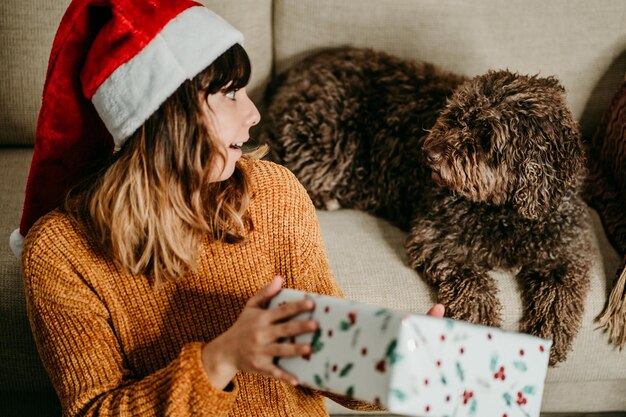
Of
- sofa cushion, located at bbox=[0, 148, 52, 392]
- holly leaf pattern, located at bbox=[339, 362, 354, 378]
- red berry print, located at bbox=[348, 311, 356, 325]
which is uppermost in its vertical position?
red berry print, located at bbox=[348, 311, 356, 325]

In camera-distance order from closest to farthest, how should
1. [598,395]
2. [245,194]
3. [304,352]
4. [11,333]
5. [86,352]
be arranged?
[304,352] → [86,352] → [245,194] → [11,333] → [598,395]

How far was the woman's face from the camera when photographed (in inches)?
→ 35.8

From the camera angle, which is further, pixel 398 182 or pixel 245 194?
pixel 398 182

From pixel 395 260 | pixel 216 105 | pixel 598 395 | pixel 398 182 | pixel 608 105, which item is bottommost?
pixel 598 395

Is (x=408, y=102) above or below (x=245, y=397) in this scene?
above

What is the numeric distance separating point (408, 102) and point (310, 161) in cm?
37

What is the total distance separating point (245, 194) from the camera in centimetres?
103

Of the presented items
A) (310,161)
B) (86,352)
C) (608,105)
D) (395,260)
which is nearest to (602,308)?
(395,260)

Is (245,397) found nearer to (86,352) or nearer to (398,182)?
(86,352)

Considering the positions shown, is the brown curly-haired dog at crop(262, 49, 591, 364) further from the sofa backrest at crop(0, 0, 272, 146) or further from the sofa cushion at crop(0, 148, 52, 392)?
the sofa cushion at crop(0, 148, 52, 392)

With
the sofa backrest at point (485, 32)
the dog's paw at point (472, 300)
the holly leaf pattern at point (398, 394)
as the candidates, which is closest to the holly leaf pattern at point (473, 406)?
the holly leaf pattern at point (398, 394)

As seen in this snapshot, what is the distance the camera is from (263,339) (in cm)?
74

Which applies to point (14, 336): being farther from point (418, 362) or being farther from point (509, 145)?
point (509, 145)

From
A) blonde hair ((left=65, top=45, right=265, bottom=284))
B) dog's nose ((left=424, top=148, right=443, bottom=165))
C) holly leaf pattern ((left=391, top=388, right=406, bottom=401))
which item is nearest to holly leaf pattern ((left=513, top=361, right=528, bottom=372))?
holly leaf pattern ((left=391, top=388, right=406, bottom=401))
